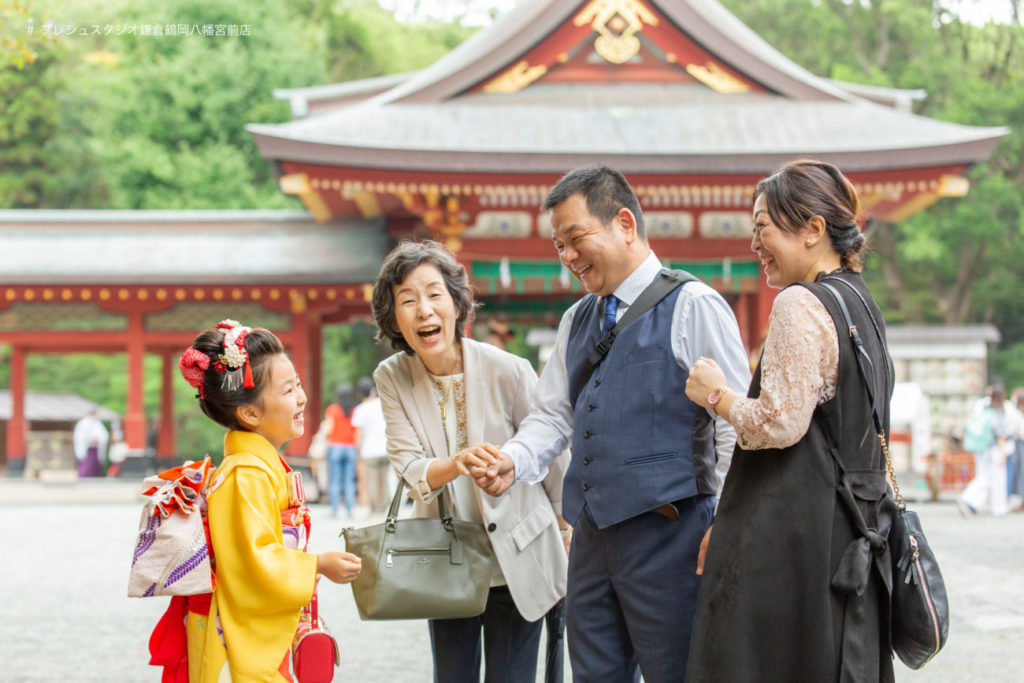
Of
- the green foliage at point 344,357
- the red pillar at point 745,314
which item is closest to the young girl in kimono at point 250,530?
the red pillar at point 745,314

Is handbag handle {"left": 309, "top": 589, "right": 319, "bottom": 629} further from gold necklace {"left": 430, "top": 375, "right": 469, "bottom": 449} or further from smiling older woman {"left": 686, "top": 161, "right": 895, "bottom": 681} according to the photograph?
smiling older woman {"left": 686, "top": 161, "right": 895, "bottom": 681}

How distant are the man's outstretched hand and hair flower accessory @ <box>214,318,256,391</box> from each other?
554 mm

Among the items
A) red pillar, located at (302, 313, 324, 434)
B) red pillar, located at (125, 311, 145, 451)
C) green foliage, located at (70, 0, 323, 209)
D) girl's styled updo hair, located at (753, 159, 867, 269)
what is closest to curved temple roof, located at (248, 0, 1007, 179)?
red pillar, located at (302, 313, 324, 434)

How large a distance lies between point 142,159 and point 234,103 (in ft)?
7.96

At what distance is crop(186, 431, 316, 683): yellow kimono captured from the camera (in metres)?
2.27

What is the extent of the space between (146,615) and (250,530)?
3.71 metres

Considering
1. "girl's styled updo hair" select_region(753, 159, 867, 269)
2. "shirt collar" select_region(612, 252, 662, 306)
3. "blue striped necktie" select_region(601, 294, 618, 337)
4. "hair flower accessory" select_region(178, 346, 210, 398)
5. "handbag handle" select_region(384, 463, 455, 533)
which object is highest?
"girl's styled updo hair" select_region(753, 159, 867, 269)

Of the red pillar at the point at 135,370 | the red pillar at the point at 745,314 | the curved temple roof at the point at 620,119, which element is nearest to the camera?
the curved temple roof at the point at 620,119

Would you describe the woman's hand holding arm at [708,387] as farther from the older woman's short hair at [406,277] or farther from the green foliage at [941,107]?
the green foliage at [941,107]

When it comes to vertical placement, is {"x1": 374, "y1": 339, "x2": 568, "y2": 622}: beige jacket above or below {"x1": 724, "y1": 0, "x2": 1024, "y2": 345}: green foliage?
below

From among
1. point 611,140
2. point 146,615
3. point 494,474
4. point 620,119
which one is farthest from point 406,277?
point 620,119

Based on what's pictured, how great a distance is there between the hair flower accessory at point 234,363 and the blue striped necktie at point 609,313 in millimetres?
819

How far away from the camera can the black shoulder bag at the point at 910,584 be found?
198 centimetres

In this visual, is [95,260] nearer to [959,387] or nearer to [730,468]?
[959,387]
